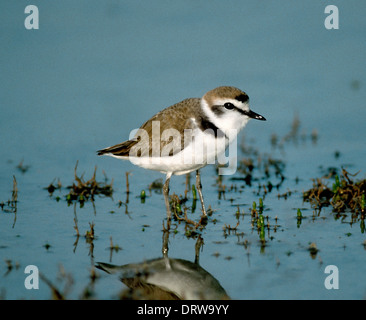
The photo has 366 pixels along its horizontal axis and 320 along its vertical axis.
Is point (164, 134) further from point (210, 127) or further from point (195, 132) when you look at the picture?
point (210, 127)

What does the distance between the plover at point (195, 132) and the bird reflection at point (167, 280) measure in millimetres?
1228

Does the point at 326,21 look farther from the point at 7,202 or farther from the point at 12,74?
the point at 7,202

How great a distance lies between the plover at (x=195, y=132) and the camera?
6.72 m

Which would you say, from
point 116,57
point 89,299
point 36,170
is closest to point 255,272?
point 89,299

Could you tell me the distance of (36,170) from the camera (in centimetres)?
872

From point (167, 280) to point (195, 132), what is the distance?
183 centimetres

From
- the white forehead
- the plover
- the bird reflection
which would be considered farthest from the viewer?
the white forehead

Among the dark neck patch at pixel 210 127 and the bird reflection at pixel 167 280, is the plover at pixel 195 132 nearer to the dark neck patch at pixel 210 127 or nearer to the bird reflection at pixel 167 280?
the dark neck patch at pixel 210 127

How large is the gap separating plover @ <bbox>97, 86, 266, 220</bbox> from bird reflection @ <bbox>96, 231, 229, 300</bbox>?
4.03 feet

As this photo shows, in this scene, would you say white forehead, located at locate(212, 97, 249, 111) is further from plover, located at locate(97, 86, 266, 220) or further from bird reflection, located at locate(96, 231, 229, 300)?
bird reflection, located at locate(96, 231, 229, 300)

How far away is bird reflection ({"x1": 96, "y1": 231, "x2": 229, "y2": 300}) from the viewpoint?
5320 millimetres

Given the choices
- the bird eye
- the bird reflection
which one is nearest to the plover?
the bird eye

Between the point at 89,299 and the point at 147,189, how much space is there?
10.3ft

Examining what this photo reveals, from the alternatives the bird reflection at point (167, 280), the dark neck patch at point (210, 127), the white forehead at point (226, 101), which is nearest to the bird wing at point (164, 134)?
the dark neck patch at point (210, 127)
